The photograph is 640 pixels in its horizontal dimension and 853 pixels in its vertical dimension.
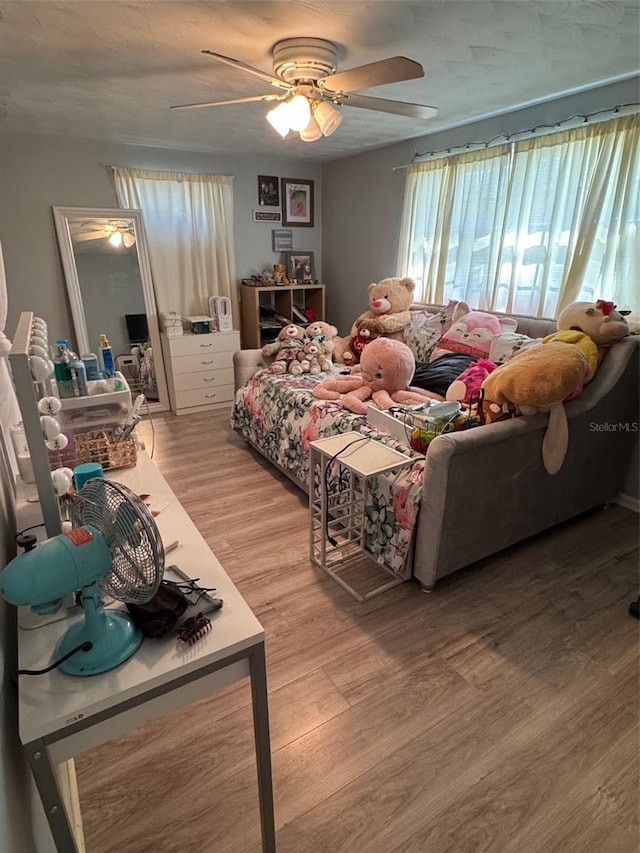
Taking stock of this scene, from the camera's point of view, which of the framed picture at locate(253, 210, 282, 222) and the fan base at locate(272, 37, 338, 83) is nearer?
the fan base at locate(272, 37, 338, 83)

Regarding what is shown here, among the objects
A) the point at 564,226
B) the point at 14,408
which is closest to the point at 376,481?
the point at 14,408

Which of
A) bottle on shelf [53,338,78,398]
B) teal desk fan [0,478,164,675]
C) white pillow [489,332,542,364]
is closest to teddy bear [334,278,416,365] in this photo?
white pillow [489,332,542,364]

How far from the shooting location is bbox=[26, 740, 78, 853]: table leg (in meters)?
0.70

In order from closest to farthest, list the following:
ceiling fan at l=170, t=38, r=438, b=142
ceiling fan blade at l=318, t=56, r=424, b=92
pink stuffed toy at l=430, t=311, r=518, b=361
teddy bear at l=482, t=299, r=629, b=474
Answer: ceiling fan blade at l=318, t=56, r=424, b=92, ceiling fan at l=170, t=38, r=438, b=142, teddy bear at l=482, t=299, r=629, b=474, pink stuffed toy at l=430, t=311, r=518, b=361

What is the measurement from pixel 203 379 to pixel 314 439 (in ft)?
6.89

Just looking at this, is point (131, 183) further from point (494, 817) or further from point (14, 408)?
point (494, 817)

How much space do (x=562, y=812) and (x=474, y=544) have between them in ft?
3.10

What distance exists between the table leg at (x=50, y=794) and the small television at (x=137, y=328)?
3.88 meters

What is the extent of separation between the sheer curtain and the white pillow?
1.17 ft

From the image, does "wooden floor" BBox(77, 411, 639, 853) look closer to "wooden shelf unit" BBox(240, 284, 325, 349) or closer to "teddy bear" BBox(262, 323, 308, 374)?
"teddy bear" BBox(262, 323, 308, 374)

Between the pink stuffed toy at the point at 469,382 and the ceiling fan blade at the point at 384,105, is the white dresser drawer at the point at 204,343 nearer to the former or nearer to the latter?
the pink stuffed toy at the point at 469,382

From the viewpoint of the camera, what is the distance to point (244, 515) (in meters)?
2.62

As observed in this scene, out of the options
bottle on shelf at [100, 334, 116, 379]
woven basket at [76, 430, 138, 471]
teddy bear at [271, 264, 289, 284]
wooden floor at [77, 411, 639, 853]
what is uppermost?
teddy bear at [271, 264, 289, 284]

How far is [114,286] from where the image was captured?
13.1ft
